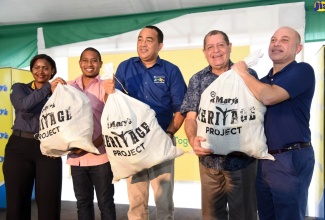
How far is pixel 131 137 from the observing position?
154cm

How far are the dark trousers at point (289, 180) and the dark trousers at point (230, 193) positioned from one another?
0.33ft

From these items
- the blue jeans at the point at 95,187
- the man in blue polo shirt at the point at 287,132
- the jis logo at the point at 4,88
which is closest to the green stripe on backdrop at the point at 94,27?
the jis logo at the point at 4,88

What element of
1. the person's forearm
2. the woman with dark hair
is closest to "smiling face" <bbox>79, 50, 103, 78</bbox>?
the woman with dark hair

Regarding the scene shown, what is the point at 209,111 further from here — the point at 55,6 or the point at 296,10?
the point at 55,6

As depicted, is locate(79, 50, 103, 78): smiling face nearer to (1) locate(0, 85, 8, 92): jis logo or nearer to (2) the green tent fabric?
(2) the green tent fabric

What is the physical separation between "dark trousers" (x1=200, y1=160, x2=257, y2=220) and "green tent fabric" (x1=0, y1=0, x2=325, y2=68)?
2.29 meters

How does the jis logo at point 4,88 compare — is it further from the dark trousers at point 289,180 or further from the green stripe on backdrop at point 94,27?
the dark trousers at point 289,180

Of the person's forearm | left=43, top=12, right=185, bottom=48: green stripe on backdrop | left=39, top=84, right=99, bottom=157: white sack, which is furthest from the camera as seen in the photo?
left=43, top=12, right=185, bottom=48: green stripe on backdrop

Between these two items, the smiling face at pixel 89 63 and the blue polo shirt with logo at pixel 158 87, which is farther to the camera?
the smiling face at pixel 89 63

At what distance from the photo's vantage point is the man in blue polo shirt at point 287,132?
1.46m

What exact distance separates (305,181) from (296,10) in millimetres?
2316

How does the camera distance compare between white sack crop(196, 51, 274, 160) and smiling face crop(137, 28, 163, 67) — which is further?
smiling face crop(137, 28, 163, 67)

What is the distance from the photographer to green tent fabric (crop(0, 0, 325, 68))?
10.7 feet

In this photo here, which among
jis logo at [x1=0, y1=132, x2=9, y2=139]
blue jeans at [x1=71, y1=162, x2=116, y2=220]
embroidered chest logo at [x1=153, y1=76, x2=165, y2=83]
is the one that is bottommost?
blue jeans at [x1=71, y1=162, x2=116, y2=220]
